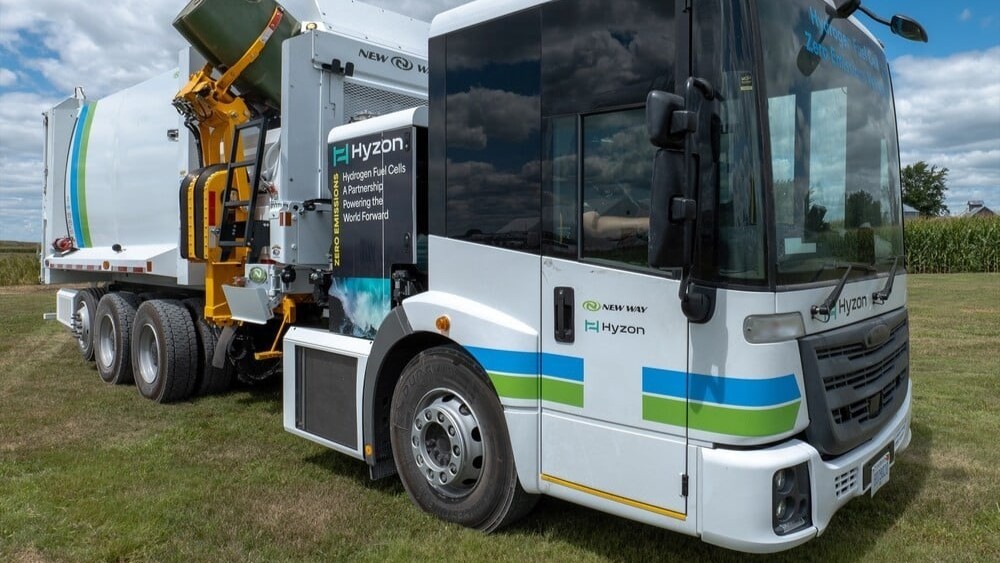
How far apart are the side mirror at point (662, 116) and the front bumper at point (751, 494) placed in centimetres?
128

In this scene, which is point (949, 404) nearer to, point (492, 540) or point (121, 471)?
point (492, 540)

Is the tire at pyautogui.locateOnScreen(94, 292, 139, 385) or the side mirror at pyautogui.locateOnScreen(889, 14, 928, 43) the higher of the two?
the side mirror at pyautogui.locateOnScreen(889, 14, 928, 43)

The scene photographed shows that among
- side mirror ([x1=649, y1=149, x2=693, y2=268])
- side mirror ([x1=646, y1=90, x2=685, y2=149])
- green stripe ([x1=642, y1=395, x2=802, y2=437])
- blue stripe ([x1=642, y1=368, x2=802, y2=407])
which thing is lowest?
green stripe ([x1=642, y1=395, x2=802, y2=437])

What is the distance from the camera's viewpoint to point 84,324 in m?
9.88

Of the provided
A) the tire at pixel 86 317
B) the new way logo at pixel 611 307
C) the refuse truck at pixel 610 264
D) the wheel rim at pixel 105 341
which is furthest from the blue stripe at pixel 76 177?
the new way logo at pixel 611 307

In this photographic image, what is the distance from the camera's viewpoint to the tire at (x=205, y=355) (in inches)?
299

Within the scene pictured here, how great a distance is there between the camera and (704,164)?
3012 mm

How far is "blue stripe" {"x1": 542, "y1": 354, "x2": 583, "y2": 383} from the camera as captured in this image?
11.5ft

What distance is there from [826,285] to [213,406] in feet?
20.0

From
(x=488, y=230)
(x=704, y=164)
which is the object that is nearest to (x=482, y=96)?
(x=488, y=230)

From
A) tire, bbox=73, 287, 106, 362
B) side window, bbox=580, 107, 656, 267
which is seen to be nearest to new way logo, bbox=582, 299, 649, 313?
side window, bbox=580, 107, 656, 267

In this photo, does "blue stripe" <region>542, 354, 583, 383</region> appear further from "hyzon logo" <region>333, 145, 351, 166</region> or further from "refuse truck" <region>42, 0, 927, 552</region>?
"hyzon logo" <region>333, 145, 351, 166</region>

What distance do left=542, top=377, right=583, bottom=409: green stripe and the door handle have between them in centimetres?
20

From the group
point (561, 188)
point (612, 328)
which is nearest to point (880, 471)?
point (612, 328)
